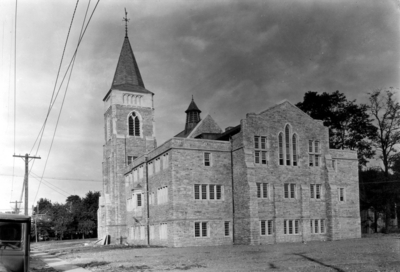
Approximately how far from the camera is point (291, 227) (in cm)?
3700

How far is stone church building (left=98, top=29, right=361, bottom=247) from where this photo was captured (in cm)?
3494

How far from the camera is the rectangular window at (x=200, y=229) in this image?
114 ft

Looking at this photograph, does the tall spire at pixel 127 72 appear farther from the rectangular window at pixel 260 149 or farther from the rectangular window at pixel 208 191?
the rectangular window at pixel 260 149

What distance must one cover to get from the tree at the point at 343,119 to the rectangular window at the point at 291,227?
18812mm

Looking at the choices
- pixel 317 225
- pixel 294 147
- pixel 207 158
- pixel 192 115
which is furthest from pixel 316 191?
pixel 192 115

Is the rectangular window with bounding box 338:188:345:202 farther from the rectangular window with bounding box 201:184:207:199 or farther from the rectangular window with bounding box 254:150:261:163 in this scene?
the rectangular window with bounding box 201:184:207:199

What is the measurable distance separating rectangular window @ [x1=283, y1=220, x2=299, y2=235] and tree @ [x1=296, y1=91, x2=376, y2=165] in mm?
18812

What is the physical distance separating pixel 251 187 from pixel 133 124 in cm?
2218

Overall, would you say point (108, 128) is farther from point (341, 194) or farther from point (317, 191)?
point (341, 194)

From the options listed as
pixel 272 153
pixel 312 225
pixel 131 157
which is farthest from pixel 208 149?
pixel 131 157

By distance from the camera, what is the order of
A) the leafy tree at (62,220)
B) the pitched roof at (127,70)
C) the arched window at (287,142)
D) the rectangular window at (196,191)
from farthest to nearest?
the leafy tree at (62,220)
the pitched roof at (127,70)
the arched window at (287,142)
the rectangular window at (196,191)

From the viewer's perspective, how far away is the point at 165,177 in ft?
119

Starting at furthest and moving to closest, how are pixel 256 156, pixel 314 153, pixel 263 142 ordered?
pixel 314 153, pixel 263 142, pixel 256 156

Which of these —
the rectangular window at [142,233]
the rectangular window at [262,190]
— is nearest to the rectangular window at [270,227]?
the rectangular window at [262,190]
